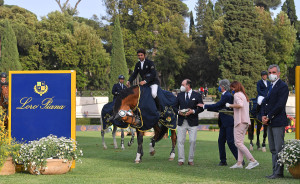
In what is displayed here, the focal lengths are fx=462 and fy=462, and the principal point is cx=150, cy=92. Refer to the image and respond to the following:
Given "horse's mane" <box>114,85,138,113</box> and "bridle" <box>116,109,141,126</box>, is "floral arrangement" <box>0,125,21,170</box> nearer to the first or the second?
"bridle" <box>116,109,141,126</box>

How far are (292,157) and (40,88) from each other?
6008 mm

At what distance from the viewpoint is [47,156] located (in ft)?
32.5

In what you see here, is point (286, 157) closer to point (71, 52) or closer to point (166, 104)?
point (166, 104)

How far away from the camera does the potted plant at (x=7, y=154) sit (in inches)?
385

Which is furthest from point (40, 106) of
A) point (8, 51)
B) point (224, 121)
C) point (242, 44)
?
point (242, 44)

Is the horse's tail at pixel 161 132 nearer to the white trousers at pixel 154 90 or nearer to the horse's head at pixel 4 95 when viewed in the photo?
the white trousers at pixel 154 90

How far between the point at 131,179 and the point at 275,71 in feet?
12.2

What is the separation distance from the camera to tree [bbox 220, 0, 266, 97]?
54.1 metres

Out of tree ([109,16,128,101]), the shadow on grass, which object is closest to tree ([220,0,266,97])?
tree ([109,16,128,101])

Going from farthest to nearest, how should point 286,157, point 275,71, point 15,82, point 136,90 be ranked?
point 136,90
point 15,82
point 275,71
point 286,157

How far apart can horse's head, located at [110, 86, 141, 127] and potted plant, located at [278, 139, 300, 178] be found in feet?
14.3

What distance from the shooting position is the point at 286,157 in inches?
354

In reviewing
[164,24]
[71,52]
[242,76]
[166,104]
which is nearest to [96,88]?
[71,52]

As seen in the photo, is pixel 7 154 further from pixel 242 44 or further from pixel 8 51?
pixel 242 44
